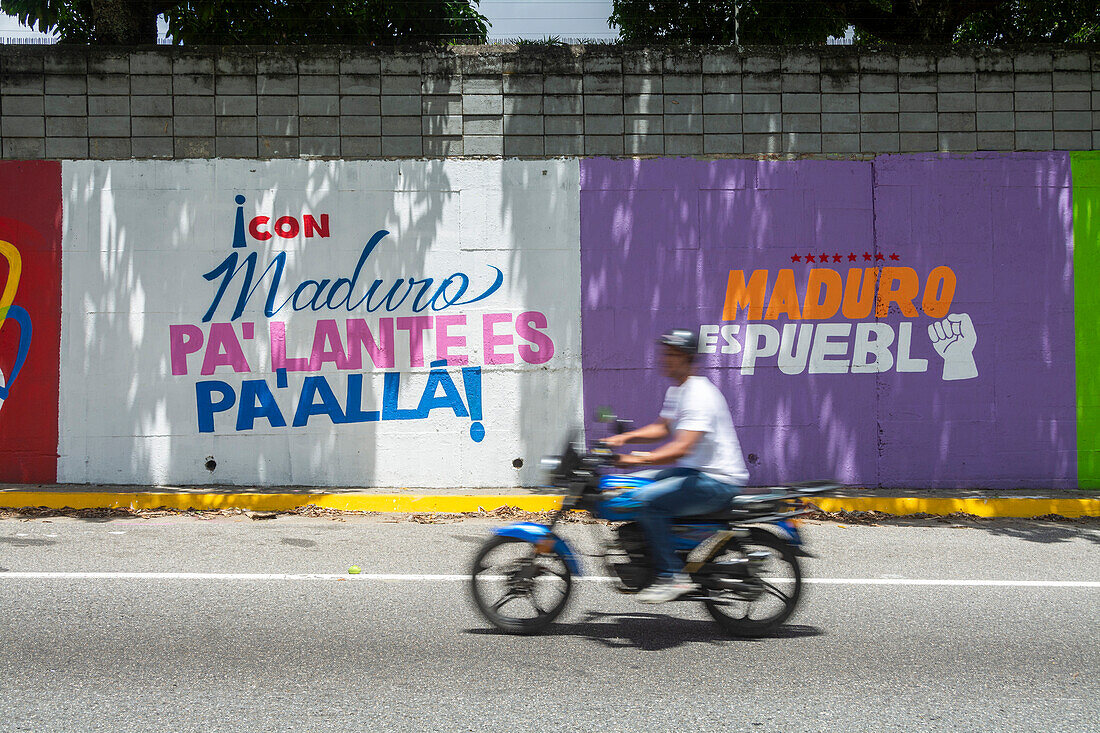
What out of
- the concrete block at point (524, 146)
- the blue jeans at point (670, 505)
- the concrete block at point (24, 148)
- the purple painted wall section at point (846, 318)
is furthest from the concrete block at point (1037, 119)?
the concrete block at point (24, 148)

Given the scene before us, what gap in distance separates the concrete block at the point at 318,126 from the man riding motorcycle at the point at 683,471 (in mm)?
6042

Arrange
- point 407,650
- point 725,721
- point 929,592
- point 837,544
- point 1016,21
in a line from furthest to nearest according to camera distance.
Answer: point 1016,21 → point 837,544 → point 929,592 → point 407,650 → point 725,721

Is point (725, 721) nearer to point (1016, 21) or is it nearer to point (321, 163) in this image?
point (321, 163)

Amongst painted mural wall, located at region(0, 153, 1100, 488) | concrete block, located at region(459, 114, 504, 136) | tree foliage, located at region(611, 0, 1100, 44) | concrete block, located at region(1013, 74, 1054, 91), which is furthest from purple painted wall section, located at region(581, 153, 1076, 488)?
tree foliage, located at region(611, 0, 1100, 44)

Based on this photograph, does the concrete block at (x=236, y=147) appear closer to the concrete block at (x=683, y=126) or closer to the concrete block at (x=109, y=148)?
the concrete block at (x=109, y=148)

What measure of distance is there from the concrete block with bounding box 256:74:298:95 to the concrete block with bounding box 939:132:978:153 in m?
7.04

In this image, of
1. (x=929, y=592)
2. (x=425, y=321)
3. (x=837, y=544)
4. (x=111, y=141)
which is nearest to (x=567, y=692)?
(x=929, y=592)

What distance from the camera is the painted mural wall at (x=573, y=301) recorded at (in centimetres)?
959

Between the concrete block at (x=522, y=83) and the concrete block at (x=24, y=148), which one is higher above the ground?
the concrete block at (x=522, y=83)

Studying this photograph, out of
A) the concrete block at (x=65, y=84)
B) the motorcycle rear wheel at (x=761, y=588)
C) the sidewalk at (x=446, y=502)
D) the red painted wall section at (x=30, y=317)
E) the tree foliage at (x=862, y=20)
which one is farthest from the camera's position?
the tree foliage at (x=862, y=20)

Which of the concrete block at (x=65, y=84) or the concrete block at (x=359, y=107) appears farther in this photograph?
the concrete block at (x=359, y=107)

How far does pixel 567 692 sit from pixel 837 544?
409 centimetres

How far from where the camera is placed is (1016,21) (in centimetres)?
1441

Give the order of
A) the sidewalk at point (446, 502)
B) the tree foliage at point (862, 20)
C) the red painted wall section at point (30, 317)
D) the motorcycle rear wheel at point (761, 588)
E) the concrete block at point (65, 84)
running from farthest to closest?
the tree foliage at point (862, 20) < the concrete block at point (65, 84) < the red painted wall section at point (30, 317) < the sidewalk at point (446, 502) < the motorcycle rear wheel at point (761, 588)
